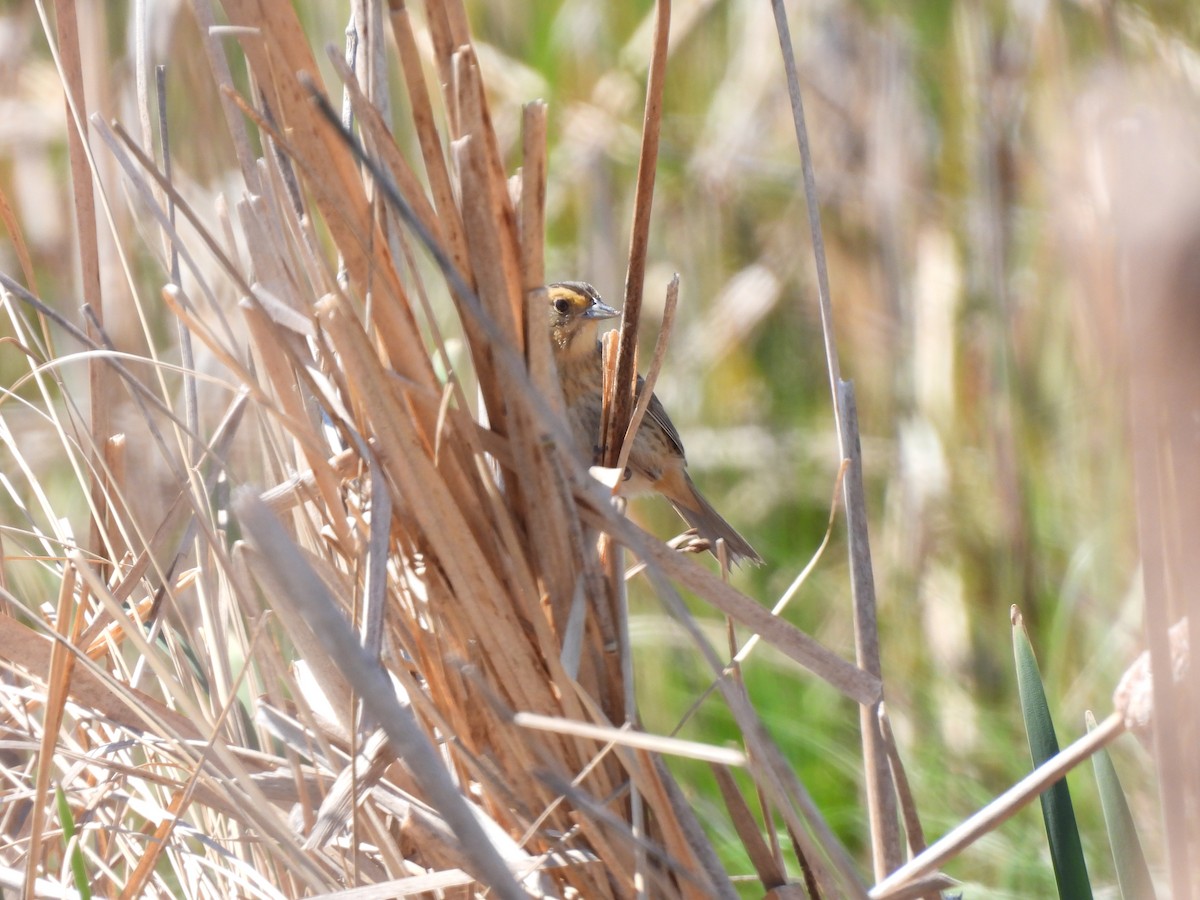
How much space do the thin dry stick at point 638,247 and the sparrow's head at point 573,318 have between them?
135cm

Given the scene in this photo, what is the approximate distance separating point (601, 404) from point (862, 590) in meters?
1.68

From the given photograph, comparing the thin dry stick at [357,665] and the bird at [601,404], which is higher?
the thin dry stick at [357,665]

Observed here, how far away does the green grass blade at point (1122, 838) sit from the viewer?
1184 millimetres

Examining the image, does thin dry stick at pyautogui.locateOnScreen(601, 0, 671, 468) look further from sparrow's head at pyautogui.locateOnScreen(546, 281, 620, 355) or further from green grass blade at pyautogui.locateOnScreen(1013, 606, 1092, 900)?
sparrow's head at pyautogui.locateOnScreen(546, 281, 620, 355)

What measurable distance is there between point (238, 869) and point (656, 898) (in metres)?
0.48

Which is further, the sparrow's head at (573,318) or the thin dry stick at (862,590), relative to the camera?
the sparrow's head at (573,318)

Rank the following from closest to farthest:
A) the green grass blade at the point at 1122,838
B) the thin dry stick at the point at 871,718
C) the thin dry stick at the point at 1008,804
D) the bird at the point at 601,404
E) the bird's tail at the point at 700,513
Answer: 1. the thin dry stick at the point at 1008,804
2. the green grass blade at the point at 1122,838
3. the thin dry stick at the point at 871,718
4. the bird at the point at 601,404
5. the bird's tail at the point at 700,513

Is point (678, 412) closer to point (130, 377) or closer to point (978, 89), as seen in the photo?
point (978, 89)

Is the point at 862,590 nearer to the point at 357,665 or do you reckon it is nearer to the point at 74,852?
the point at 357,665

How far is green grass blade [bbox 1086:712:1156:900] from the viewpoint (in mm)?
1184

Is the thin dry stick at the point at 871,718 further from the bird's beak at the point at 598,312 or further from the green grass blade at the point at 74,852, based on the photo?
the bird's beak at the point at 598,312

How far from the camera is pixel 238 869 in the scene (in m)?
1.42

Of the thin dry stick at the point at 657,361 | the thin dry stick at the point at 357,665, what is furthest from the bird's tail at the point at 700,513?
the thin dry stick at the point at 357,665

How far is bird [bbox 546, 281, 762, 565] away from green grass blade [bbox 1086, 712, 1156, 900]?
5.67 feet
